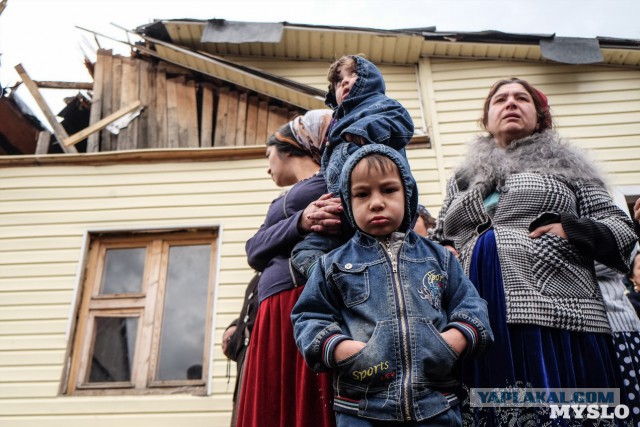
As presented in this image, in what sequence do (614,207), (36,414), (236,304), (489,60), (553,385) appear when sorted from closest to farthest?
(553,385)
(614,207)
(36,414)
(236,304)
(489,60)

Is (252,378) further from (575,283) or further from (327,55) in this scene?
(327,55)

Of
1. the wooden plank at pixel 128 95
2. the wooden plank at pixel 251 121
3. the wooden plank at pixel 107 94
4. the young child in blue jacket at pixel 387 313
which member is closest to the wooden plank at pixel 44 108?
the wooden plank at pixel 107 94

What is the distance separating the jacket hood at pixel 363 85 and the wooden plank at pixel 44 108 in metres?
4.49

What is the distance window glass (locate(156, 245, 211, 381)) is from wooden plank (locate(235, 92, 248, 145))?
1298mm

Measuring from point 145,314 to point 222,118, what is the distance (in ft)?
7.56

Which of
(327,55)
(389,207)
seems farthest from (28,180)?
(389,207)

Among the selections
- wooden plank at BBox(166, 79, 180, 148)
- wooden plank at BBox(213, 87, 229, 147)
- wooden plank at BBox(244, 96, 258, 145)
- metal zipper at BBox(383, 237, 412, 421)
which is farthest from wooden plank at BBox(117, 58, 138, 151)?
metal zipper at BBox(383, 237, 412, 421)

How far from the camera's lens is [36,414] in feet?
15.5

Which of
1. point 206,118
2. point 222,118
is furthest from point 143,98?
point 222,118

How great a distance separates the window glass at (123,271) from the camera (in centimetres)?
531

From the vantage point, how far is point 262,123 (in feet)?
19.9

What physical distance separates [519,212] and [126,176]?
4.54m

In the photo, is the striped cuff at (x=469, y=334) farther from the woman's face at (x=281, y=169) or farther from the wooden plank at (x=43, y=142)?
the wooden plank at (x=43, y=142)

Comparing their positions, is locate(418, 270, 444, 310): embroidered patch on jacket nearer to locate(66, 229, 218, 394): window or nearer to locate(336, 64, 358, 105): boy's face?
locate(336, 64, 358, 105): boy's face
